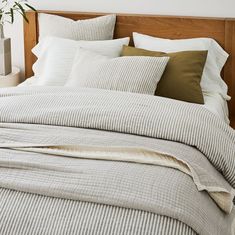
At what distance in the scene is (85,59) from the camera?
3.00 m

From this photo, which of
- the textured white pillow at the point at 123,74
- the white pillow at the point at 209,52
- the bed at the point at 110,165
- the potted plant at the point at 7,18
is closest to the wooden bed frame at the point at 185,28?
the white pillow at the point at 209,52

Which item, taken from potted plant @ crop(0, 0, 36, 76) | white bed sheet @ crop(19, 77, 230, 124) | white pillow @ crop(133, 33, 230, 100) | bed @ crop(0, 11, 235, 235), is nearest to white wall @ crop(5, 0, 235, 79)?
potted plant @ crop(0, 0, 36, 76)

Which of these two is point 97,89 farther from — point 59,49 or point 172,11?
point 172,11

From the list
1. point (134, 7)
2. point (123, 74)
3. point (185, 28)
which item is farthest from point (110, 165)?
point (134, 7)

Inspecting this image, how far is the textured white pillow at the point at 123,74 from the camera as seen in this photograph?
275 cm

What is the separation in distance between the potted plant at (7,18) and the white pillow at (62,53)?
29cm

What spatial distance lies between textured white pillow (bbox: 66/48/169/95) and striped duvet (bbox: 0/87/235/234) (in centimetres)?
24

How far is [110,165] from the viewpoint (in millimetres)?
1828

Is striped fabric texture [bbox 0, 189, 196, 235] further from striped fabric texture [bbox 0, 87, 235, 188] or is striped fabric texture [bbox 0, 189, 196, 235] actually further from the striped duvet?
striped fabric texture [bbox 0, 87, 235, 188]

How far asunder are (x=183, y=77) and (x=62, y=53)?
766mm

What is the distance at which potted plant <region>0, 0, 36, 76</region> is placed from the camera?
3.42 m

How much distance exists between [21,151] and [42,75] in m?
1.31

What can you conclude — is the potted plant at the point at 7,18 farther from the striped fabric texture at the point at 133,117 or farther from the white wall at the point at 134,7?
the striped fabric texture at the point at 133,117

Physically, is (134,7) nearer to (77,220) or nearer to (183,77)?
(183,77)
